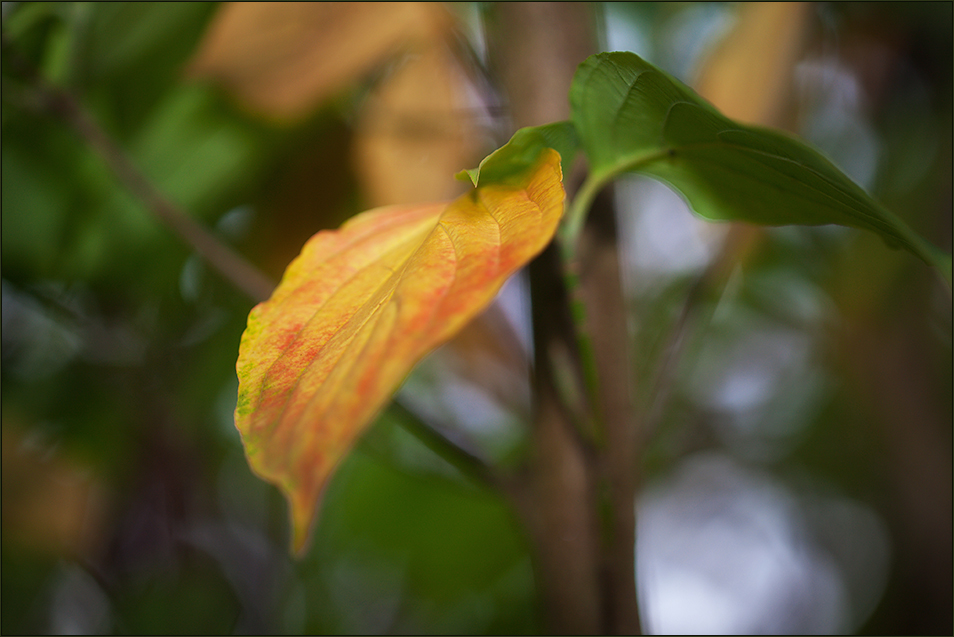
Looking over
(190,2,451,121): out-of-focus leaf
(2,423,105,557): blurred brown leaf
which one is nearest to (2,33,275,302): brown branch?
(190,2,451,121): out-of-focus leaf

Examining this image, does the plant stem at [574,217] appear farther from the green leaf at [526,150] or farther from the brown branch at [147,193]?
the brown branch at [147,193]

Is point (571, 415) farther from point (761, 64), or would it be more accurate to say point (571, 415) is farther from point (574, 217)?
point (761, 64)

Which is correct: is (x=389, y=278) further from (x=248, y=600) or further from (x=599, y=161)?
(x=248, y=600)

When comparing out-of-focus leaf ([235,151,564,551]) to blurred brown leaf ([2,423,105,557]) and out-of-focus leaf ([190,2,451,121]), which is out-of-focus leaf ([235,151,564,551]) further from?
blurred brown leaf ([2,423,105,557])

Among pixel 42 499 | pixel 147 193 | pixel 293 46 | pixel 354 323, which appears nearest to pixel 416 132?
pixel 293 46

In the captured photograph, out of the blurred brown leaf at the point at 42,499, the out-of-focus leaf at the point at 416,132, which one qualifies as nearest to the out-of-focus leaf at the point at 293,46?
the out-of-focus leaf at the point at 416,132

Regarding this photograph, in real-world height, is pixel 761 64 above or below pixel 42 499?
above
